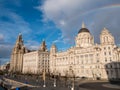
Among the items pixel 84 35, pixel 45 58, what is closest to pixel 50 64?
pixel 45 58

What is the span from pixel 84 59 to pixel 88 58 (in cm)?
433

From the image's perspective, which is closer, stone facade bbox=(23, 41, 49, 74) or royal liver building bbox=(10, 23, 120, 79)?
royal liver building bbox=(10, 23, 120, 79)

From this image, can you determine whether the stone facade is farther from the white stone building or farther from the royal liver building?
the white stone building

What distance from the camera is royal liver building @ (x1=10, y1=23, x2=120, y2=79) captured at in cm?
9638

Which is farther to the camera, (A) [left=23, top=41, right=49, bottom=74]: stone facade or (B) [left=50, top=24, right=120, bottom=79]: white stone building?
(A) [left=23, top=41, right=49, bottom=74]: stone facade

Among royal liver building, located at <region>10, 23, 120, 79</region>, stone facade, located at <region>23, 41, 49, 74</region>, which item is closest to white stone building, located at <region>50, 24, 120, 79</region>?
royal liver building, located at <region>10, 23, 120, 79</region>

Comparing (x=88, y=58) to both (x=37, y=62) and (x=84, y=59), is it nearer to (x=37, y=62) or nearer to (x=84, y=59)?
(x=84, y=59)

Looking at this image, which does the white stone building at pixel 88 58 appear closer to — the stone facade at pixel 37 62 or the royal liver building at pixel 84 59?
the royal liver building at pixel 84 59

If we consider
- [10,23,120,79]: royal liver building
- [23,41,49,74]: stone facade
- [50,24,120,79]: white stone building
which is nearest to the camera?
[10,23,120,79]: royal liver building

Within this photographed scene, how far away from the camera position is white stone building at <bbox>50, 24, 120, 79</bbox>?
97438mm

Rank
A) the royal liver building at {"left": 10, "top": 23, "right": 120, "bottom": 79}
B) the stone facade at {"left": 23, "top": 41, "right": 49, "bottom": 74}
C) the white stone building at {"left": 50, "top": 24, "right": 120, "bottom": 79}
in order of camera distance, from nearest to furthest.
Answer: the royal liver building at {"left": 10, "top": 23, "right": 120, "bottom": 79} < the white stone building at {"left": 50, "top": 24, "right": 120, "bottom": 79} < the stone facade at {"left": 23, "top": 41, "right": 49, "bottom": 74}

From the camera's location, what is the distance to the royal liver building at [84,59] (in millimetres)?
96375

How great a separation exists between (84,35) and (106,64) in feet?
145

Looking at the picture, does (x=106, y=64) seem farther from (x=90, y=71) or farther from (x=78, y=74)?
(x=78, y=74)
